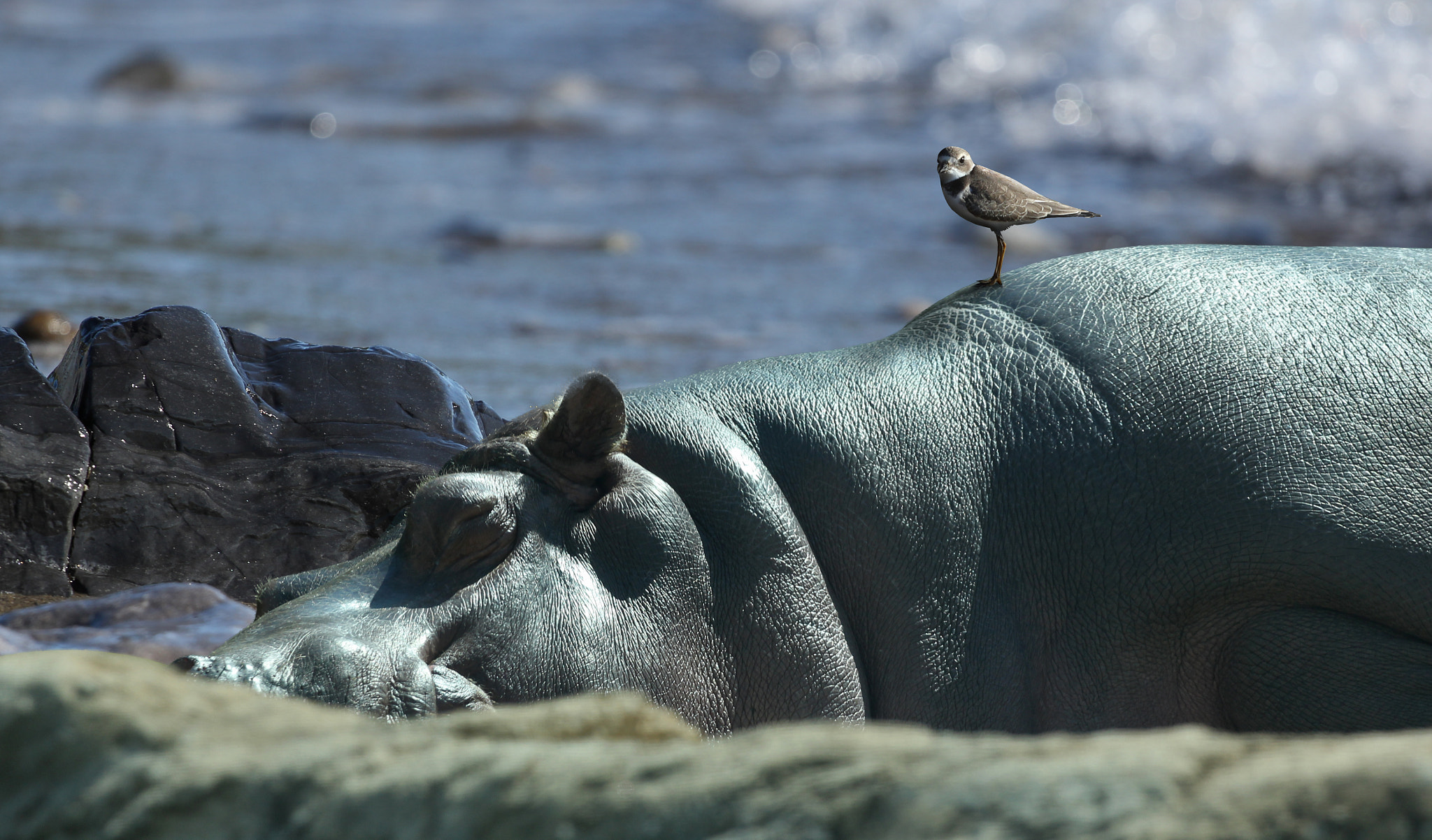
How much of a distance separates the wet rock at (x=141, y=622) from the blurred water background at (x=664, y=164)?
1.80m

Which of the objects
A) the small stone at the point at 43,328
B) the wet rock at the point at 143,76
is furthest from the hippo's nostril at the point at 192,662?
the wet rock at the point at 143,76

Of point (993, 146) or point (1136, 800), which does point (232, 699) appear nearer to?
point (1136, 800)

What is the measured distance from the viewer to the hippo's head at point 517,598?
221 centimetres

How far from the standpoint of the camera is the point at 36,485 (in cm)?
394

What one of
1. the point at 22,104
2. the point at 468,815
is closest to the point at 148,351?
the point at 468,815

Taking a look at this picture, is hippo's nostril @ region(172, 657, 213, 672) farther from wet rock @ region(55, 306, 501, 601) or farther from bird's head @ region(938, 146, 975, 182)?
wet rock @ region(55, 306, 501, 601)

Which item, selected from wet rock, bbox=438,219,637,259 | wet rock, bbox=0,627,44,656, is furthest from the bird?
wet rock, bbox=438,219,637,259

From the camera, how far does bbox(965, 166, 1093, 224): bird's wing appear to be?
3154 mm

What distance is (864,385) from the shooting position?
277cm

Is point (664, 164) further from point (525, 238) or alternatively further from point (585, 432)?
point (585, 432)

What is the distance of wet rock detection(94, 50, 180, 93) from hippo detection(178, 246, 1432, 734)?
48.1 feet

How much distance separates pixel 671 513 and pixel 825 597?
0.29 m

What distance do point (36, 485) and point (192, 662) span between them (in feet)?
6.64

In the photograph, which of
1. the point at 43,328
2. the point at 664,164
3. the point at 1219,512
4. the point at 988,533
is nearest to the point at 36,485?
the point at 43,328
